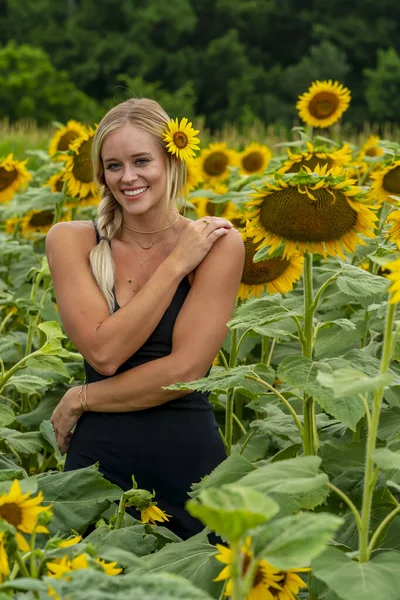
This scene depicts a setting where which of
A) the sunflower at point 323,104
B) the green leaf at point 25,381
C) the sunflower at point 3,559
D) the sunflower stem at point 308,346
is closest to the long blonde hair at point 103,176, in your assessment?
the green leaf at point 25,381

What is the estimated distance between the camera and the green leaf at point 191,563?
1617 mm

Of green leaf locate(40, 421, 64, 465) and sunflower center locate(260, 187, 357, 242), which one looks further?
green leaf locate(40, 421, 64, 465)

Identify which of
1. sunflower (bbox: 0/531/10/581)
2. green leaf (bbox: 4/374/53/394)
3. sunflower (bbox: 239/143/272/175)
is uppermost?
sunflower (bbox: 0/531/10/581)

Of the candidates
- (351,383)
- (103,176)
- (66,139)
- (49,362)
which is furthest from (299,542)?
(66,139)

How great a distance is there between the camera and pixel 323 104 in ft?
16.1

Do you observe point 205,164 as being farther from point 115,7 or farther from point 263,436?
point 115,7

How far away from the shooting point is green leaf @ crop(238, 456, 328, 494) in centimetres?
134

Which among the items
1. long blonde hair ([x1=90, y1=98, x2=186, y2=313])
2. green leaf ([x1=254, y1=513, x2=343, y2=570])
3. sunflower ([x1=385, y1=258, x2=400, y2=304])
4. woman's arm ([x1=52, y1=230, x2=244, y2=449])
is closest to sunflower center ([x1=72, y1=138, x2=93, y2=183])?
long blonde hair ([x1=90, y1=98, x2=186, y2=313])

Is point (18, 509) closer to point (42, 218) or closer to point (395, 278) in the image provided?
point (395, 278)

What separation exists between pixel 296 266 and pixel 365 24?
34.4 metres

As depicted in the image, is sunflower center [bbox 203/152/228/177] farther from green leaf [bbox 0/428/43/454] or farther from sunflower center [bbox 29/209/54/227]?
green leaf [bbox 0/428/43/454]

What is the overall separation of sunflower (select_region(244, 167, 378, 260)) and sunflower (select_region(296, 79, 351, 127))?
2758mm

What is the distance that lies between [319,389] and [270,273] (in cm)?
87

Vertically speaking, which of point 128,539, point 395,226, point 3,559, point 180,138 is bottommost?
point 128,539
